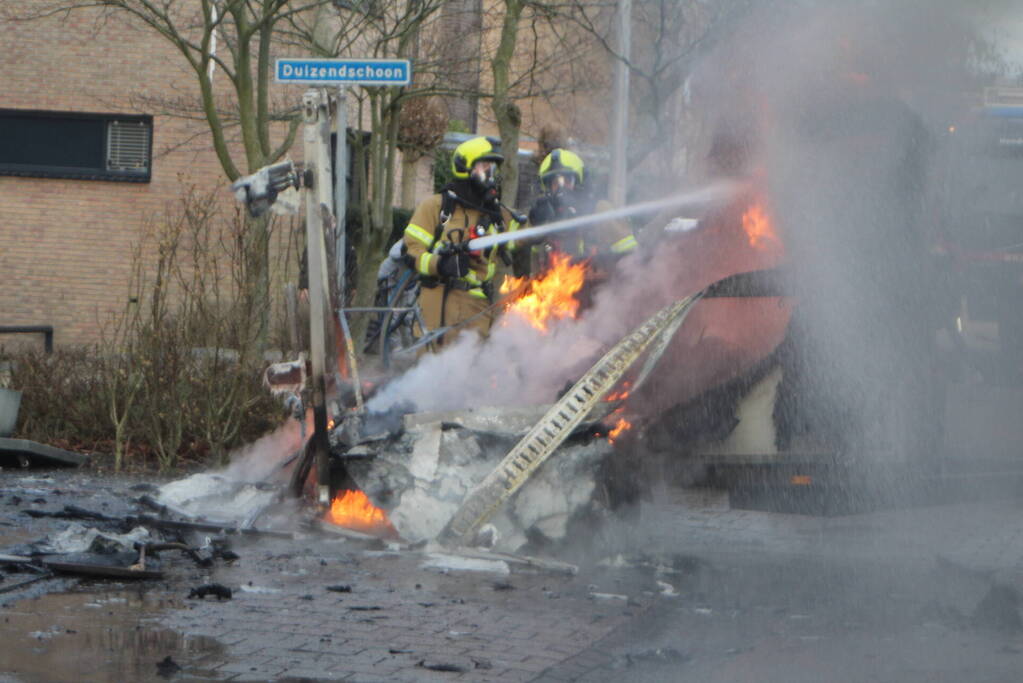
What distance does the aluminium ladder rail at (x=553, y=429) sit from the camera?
613cm

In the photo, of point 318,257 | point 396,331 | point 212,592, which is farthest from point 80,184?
point 212,592

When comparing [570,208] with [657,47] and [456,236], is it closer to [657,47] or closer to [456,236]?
[456,236]

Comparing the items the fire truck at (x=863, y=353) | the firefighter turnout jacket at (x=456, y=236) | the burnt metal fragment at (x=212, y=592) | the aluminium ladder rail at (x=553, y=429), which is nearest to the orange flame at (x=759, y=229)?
the fire truck at (x=863, y=353)

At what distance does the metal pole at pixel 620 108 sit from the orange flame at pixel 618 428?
7733 millimetres

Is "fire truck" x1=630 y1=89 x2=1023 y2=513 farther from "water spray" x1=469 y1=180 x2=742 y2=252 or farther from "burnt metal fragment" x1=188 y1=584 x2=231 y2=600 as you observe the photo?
"burnt metal fragment" x1=188 y1=584 x2=231 y2=600

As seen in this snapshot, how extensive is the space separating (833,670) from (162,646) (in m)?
2.26

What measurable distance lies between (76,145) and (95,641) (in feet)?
56.8

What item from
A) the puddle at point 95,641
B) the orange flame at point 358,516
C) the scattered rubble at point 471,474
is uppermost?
the scattered rubble at point 471,474

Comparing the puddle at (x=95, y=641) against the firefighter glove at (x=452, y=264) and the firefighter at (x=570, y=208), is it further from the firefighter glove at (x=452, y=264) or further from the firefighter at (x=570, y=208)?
the firefighter at (x=570, y=208)

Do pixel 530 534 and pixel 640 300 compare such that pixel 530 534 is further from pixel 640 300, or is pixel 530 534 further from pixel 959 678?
pixel 959 678

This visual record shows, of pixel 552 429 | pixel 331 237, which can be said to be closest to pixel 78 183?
pixel 331 237

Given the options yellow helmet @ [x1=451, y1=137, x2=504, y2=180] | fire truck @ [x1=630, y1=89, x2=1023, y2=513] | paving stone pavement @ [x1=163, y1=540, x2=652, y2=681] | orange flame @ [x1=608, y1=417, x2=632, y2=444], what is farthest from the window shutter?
orange flame @ [x1=608, y1=417, x2=632, y2=444]

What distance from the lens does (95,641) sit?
15.7ft

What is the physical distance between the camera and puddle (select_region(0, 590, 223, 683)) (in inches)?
173
